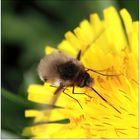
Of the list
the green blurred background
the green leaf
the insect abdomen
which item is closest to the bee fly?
the insect abdomen

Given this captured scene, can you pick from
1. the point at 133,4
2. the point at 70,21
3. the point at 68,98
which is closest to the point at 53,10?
the point at 70,21

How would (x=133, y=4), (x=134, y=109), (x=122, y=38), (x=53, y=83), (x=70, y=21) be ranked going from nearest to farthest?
(x=53, y=83) → (x=134, y=109) → (x=122, y=38) → (x=133, y=4) → (x=70, y=21)

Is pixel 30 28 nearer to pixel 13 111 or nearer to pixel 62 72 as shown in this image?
pixel 13 111

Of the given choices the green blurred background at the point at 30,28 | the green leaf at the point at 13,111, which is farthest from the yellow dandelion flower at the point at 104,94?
the green blurred background at the point at 30,28

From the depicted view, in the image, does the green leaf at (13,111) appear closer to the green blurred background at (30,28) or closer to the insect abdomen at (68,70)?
the green blurred background at (30,28)

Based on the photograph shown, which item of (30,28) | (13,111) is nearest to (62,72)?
(13,111)

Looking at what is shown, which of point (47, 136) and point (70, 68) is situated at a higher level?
point (70, 68)

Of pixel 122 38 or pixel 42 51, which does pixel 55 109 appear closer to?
pixel 122 38
